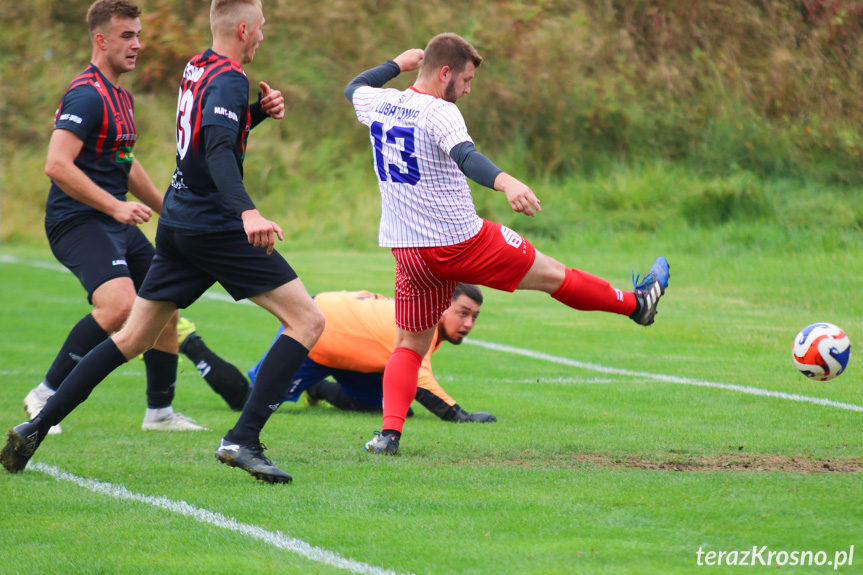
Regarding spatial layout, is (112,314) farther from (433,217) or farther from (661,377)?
(661,377)

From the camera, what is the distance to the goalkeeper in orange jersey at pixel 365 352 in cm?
625

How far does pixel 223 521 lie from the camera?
3799mm

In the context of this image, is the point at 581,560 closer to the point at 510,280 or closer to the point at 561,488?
the point at 561,488

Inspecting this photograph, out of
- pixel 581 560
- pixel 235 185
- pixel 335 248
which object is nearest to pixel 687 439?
pixel 581 560

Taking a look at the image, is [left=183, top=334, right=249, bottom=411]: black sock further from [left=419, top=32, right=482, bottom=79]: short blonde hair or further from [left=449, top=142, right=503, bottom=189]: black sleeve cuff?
[left=449, top=142, right=503, bottom=189]: black sleeve cuff

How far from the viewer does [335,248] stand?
20047 millimetres

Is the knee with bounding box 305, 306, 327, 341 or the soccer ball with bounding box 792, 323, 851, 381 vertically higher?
the soccer ball with bounding box 792, 323, 851, 381

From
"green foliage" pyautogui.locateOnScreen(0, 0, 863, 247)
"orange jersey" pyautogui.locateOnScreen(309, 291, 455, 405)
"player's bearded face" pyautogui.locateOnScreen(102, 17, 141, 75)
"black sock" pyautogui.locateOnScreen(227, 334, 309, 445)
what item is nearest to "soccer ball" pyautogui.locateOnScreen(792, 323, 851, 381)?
"orange jersey" pyautogui.locateOnScreen(309, 291, 455, 405)

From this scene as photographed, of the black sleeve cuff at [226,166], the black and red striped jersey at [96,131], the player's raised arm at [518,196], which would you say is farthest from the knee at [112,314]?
the player's raised arm at [518,196]

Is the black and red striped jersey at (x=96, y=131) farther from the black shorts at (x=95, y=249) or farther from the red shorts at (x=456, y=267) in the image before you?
the red shorts at (x=456, y=267)

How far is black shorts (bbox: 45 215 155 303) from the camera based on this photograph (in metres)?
5.50

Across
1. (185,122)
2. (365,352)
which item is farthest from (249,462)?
(365,352)

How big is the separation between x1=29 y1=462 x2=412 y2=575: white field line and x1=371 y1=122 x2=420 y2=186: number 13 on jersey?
74.8 inches

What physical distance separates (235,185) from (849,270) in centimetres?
1120
